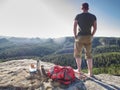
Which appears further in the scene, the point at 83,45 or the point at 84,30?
the point at 83,45

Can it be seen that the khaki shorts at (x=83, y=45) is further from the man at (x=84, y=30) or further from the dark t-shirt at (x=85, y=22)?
the dark t-shirt at (x=85, y=22)

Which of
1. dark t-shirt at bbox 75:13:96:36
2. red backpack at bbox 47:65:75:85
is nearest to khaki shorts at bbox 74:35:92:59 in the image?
dark t-shirt at bbox 75:13:96:36

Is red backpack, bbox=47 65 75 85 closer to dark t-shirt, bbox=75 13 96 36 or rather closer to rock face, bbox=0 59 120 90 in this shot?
rock face, bbox=0 59 120 90

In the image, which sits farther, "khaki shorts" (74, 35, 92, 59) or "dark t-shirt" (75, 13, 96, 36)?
"khaki shorts" (74, 35, 92, 59)

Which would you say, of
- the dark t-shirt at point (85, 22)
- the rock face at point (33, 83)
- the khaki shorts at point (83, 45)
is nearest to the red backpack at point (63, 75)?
the rock face at point (33, 83)

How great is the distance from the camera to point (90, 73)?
38.3ft

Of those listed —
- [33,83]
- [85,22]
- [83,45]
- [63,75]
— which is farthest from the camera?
[83,45]

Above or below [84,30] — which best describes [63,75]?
below

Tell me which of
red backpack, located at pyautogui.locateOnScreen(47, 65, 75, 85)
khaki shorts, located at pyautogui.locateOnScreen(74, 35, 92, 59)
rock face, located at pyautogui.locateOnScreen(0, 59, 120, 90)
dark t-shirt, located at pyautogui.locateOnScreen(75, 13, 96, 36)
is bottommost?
rock face, located at pyautogui.locateOnScreen(0, 59, 120, 90)

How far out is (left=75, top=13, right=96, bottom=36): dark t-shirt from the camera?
10859 millimetres

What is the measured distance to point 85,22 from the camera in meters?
10.9

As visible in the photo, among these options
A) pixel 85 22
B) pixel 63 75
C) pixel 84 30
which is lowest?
pixel 63 75

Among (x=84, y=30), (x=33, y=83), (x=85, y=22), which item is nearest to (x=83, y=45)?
(x=84, y=30)

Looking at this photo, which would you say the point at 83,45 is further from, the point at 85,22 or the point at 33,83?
the point at 33,83
